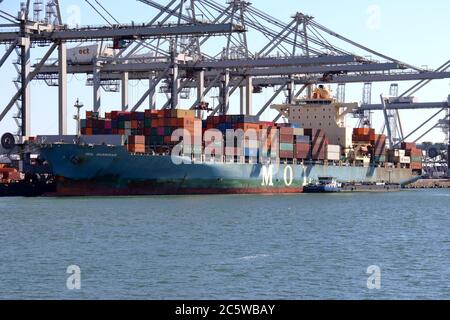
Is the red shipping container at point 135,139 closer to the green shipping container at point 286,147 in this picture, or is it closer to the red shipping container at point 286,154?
the green shipping container at point 286,147

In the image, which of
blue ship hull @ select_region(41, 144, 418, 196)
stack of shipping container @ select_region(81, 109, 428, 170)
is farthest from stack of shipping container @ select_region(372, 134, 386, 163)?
blue ship hull @ select_region(41, 144, 418, 196)

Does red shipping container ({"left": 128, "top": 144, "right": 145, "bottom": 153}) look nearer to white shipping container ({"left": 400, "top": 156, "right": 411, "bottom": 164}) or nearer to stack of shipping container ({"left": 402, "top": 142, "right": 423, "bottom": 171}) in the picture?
white shipping container ({"left": 400, "top": 156, "right": 411, "bottom": 164})

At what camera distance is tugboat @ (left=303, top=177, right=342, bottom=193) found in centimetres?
7269

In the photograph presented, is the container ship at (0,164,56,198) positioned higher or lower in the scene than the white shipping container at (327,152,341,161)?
lower

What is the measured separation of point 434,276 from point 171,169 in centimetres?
3840

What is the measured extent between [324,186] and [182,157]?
54.5 ft

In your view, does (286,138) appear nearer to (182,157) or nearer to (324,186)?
(324,186)

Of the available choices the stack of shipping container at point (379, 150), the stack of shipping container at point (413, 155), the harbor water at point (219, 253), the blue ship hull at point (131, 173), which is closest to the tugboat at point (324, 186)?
the blue ship hull at point (131, 173)

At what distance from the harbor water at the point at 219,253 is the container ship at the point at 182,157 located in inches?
434

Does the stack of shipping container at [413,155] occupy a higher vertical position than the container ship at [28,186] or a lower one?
higher

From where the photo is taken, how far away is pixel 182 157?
60.6m

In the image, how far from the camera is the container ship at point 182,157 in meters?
57.8

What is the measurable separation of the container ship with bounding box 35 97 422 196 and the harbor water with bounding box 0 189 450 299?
11035 millimetres

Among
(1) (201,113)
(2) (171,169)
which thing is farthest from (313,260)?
(1) (201,113)
